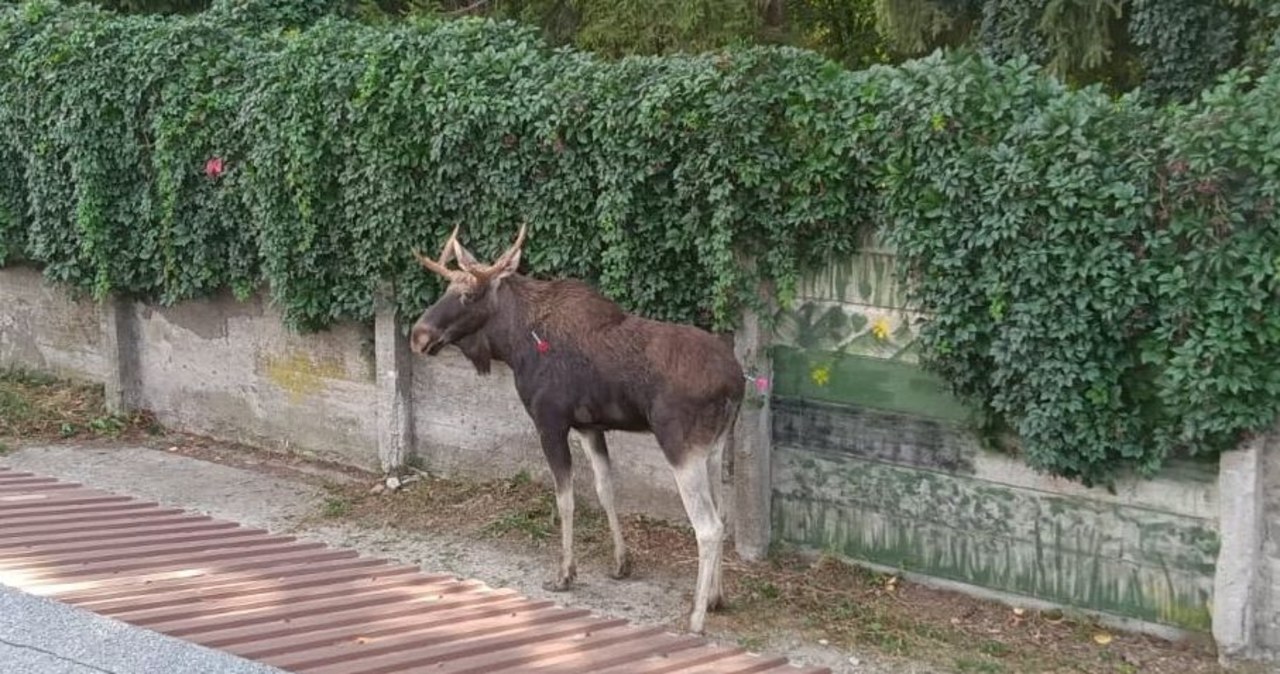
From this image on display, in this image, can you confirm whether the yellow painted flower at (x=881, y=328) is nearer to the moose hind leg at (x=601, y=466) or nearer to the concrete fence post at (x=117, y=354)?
the moose hind leg at (x=601, y=466)

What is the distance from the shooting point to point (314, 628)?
5.86m

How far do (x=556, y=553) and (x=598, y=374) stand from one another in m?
1.85

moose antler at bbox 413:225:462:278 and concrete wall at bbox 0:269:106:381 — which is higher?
moose antler at bbox 413:225:462:278

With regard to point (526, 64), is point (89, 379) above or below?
below

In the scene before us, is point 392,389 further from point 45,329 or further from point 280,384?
point 45,329

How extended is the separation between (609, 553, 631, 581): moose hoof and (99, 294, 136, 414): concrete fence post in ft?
20.1

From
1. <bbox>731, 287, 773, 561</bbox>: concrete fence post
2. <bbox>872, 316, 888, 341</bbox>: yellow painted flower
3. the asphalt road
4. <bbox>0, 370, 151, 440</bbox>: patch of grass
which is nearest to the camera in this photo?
the asphalt road

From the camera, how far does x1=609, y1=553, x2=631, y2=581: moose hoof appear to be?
379 inches

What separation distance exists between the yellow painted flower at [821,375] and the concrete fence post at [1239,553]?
236 centimetres

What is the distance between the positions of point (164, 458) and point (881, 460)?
6.52 meters

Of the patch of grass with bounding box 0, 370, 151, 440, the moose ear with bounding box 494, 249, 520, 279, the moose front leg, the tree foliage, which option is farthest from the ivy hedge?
the tree foliage

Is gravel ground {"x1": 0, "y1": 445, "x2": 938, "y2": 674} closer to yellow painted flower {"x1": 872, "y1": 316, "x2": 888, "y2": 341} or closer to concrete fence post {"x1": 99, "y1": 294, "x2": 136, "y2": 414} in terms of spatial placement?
concrete fence post {"x1": 99, "y1": 294, "x2": 136, "y2": 414}

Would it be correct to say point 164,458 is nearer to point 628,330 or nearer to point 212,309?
point 212,309

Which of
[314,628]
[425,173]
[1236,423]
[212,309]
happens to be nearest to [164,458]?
[212,309]
